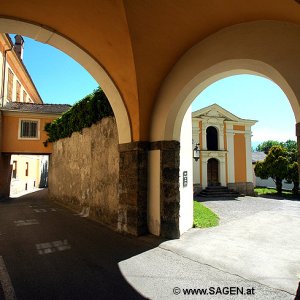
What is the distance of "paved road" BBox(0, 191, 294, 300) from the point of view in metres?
3.61

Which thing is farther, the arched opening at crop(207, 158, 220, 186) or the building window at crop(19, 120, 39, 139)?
the arched opening at crop(207, 158, 220, 186)

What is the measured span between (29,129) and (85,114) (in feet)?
34.9

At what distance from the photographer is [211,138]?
22016mm

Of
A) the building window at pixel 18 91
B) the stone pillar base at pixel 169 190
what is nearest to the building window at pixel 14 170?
the building window at pixel 18 91

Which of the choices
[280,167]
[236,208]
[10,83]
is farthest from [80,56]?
[280,167]

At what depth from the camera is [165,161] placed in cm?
633

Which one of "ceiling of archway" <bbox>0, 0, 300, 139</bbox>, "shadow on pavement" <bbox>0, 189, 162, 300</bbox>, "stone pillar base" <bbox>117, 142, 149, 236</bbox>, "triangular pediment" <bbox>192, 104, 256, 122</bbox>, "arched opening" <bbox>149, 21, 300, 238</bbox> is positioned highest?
"triangular pediment" <bbox>192, 104, 256, 122</bbox>

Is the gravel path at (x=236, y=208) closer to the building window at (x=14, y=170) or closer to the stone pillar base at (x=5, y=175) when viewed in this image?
the stone pillar base at (x=5, y=175)

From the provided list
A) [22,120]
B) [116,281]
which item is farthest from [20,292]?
[22,120]

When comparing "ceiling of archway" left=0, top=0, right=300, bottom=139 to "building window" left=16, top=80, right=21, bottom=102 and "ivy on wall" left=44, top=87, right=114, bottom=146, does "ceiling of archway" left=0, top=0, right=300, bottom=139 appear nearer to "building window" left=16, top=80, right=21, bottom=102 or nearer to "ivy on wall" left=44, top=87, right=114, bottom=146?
"ivy on wall" left=44, top=87, right=114, bottom=146

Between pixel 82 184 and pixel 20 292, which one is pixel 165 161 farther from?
pixel 82 184

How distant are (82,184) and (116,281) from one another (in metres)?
7.42

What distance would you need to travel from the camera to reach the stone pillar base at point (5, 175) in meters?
18.5

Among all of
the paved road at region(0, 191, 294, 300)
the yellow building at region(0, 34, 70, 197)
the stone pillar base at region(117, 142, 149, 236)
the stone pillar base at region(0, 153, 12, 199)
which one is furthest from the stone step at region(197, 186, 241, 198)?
the stone pillar base at region(0, 153, 12, 199)
